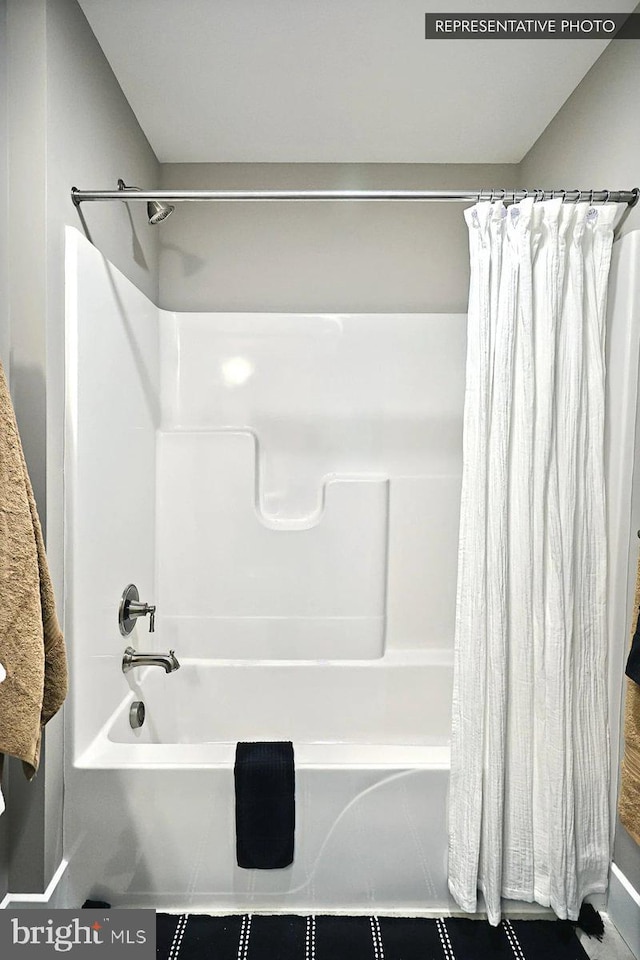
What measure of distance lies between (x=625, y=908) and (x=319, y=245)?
8.20 ft

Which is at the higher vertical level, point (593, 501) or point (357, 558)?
point (593, 501)

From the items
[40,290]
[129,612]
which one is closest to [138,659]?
[129,612]

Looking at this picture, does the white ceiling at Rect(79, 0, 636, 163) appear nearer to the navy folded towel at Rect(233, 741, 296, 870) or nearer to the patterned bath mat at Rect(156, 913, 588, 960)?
the navy folded towel at Rect(233, 741, 296, 870)

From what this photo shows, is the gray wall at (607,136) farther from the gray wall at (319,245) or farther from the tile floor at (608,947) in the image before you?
the gray wall at (319,245)

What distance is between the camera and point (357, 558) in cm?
268

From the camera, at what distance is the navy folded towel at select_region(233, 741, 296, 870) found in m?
1.71

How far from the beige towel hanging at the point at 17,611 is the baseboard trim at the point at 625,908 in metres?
1.55

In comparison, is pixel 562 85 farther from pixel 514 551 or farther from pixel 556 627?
pixel 556 627

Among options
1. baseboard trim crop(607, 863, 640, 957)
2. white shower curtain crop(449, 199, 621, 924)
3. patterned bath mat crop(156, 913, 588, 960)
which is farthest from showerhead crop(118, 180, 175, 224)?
baseboard trim crop(607, 863, 640, 957)

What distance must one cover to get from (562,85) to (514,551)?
Result: 5.20 feet

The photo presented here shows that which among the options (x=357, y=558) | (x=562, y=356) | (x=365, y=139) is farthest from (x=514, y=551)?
(x=365, y=139)

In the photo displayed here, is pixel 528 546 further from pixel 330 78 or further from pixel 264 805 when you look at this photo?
pixel 330 78

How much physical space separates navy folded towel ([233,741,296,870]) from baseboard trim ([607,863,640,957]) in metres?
0.90

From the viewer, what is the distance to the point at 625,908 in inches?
67.9
